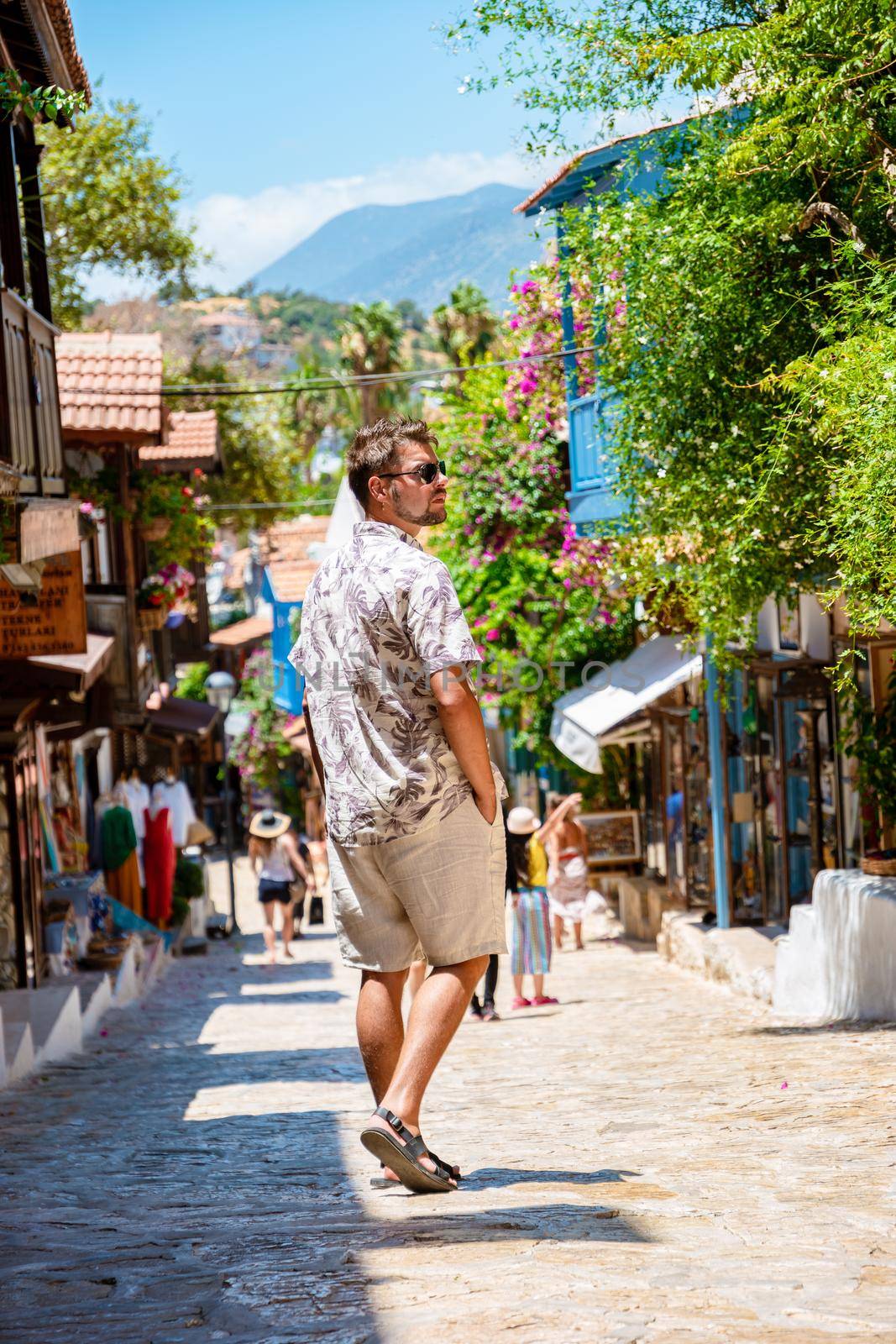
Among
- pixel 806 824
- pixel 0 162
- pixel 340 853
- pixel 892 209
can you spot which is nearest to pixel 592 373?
pixel 892 209

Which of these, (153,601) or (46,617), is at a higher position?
(153,601)

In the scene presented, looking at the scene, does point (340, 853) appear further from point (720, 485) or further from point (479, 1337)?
point (720, 485)

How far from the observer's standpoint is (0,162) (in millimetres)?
10922

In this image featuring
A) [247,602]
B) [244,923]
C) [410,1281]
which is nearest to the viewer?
[410,1281]

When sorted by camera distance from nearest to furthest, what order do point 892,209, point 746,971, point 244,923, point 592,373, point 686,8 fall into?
point 892,209, point 686,8, point 592,373, point 746,971, point 244,923

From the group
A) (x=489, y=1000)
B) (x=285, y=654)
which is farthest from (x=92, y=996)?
(x=285, y=654)

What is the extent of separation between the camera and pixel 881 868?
32.6 feet

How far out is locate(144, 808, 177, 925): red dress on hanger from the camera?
22156 millimetres

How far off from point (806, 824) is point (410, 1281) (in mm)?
11578

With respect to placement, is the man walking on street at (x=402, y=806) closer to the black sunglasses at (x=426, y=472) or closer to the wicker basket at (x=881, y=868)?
the black sunglasses at (x=426, y=472)

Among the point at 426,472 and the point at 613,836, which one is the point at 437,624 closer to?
the point at 426,472

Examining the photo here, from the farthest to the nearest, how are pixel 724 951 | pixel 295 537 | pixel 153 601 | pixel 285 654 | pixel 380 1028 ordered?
pixel 295 537
pixel 285 654
pixel 153 601
pixel 724 951
pixel 380 1028

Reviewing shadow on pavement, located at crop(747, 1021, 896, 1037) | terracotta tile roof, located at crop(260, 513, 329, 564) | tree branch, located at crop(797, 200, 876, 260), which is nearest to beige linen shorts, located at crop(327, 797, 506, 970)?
shadow on pavement, located at crop(747, 1021, 896, 1037)

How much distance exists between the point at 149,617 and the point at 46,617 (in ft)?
35.8
